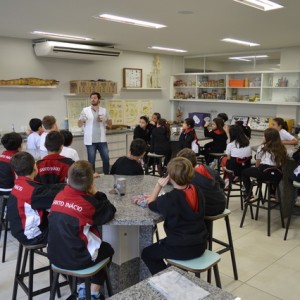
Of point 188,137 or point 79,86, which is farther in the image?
point 79,86

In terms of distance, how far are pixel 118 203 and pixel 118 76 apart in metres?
5.57

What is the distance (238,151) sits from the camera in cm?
430

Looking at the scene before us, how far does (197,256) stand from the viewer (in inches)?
79.5

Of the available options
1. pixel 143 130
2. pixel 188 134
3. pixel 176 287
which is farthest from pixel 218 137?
pixel 176 287

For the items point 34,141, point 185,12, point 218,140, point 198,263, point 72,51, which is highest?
point 185,12

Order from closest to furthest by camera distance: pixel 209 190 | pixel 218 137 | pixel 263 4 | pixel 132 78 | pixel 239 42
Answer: pixel 209 190
pixel 263 4
pixel 218 137
pixel 239 42
pixel 132 78

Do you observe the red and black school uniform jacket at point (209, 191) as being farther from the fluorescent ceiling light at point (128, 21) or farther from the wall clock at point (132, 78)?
the wall clock at point (132, 78)

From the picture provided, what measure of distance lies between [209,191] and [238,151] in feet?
6.58

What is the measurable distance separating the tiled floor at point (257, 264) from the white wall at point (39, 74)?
9.65 feet

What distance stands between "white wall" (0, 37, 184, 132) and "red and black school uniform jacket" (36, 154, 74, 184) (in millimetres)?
3405

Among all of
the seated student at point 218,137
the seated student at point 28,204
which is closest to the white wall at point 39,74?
the seated student at point 218,137

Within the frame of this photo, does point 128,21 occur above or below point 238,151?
above

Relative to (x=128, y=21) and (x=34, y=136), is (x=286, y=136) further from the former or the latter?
(x=34, y=136)

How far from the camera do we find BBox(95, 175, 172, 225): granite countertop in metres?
1.92
